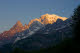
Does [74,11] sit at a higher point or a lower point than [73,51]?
higher

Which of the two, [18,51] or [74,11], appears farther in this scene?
[74,11]

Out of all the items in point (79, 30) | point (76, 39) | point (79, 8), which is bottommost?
point (76, 39)

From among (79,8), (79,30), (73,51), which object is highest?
(79,8)

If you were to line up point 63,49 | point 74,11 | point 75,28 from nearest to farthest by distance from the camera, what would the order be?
point 63,49
point 75,28
point 74,11

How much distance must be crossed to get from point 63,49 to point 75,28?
27.2 ft

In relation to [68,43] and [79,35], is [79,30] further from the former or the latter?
[68,43]

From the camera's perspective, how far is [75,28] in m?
28.8

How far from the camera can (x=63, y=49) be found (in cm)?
2217

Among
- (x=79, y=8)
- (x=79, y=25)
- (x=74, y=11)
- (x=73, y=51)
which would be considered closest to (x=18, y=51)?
(x=73, y=51)

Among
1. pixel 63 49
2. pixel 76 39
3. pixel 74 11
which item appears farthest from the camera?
pixel 74 11

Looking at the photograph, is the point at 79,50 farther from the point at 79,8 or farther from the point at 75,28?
the point at 79,8

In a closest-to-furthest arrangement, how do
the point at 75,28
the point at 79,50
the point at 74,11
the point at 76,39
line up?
the point at 79,50
the point at 76,39
the point at 75,28
the point at 74,11

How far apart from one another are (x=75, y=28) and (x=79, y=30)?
1.75 metres

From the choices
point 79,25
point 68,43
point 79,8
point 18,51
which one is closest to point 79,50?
point 68,43
